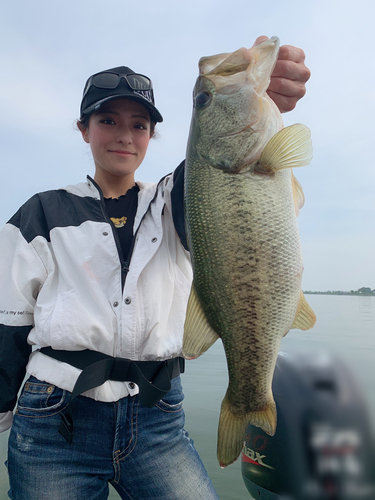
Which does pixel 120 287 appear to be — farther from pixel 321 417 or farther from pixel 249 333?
pixel 321 417

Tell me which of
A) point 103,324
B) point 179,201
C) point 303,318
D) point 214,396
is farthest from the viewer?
point 214,396

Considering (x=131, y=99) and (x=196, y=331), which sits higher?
(x=131, y=99)

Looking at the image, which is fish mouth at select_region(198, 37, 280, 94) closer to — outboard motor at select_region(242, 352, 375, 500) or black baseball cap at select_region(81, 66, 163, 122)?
black baseball cap at select_region(81, 66, 163, 122)

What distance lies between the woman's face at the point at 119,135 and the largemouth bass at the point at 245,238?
26.6 inches

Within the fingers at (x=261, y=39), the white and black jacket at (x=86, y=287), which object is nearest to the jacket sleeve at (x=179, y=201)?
the white and black jacket at (x=86, y=287)

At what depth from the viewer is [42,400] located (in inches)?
71.5

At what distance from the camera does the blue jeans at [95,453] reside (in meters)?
1.77

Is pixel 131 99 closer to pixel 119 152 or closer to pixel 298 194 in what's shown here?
pixel 119 152

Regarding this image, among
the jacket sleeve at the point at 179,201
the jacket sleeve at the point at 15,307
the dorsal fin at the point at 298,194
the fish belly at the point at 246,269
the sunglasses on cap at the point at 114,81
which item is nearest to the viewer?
the fish belly at the point at 246,269

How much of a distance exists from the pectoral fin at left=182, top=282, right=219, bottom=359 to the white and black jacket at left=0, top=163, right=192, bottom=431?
14.0 inches

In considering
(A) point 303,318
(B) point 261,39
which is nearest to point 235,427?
(A) point 303,318

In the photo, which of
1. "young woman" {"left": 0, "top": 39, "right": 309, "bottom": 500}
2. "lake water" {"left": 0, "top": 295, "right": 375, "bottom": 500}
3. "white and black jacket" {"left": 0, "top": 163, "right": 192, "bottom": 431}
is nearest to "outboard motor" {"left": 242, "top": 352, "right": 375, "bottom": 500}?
"lake water" {"left": 0, "top": 295, "right": 375, "bottom": 500}

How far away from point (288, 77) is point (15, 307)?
184 cm

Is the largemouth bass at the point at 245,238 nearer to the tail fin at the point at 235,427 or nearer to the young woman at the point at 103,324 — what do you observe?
the tail fin at the point at 235,427
